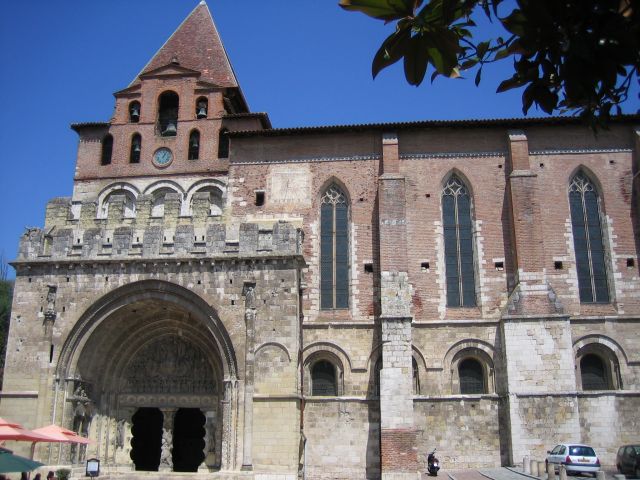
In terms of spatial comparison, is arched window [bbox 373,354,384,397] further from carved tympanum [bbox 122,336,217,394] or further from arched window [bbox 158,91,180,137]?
arched window [bbox 158,91,180,137]

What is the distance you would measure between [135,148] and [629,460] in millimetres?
20521

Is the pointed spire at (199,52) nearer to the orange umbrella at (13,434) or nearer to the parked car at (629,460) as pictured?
the orange umbrella at (13,434)

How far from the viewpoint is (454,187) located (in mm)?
25062

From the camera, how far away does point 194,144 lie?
26672 millimetres

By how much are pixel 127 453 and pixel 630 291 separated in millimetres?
17840

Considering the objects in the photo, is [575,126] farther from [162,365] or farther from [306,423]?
[162,365]

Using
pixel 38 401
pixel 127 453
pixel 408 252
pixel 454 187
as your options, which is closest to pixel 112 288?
pixel 38 401

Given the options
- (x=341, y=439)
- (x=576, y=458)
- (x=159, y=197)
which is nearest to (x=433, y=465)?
(x=341, y=439)

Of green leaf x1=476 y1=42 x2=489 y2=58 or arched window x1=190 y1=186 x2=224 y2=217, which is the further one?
arched window x1=190 y1=186 x2=224 y2=217

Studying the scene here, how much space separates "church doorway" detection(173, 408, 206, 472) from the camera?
23.8 meters

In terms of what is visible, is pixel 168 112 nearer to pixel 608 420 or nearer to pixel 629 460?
pixel 608 420

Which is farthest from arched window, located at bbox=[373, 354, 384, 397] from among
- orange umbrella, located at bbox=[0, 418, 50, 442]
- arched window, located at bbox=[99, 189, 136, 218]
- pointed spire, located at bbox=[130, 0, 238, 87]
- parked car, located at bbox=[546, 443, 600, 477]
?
pointed spire, located at bbox=[130, 0, 238, 87]

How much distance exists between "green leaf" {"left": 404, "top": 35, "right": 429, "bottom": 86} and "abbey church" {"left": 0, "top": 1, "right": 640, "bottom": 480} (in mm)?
17224

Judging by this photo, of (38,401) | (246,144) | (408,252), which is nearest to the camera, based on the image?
(38,401)
